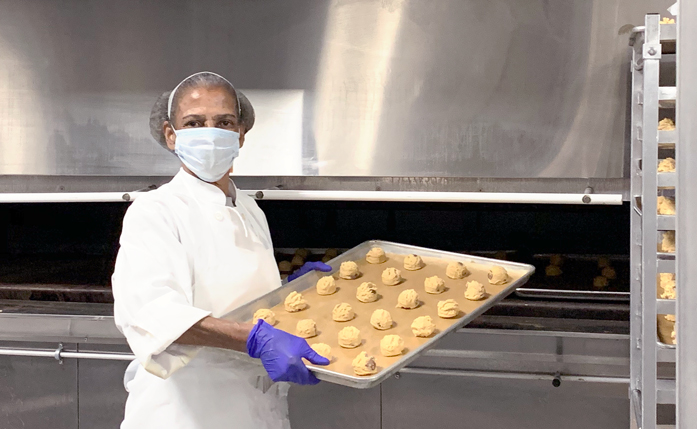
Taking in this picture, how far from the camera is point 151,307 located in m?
1.41

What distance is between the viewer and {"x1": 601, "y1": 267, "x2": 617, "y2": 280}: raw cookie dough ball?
2.36m

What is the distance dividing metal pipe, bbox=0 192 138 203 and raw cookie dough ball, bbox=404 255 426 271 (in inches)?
43.8

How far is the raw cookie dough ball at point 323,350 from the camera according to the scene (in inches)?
60.2

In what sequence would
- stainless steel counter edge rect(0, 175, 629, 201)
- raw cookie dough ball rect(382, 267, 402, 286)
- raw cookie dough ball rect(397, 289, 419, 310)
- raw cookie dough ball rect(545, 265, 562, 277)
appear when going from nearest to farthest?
raw cookie dough ball rect(397, 289, 419, 310) < raw cookie dough ball rect(382, 267, 402, 286) < stainless steel counter edge rect(0, 175, 629, 201) < raw cookie dough ball rect(545, 265, 562, 277)

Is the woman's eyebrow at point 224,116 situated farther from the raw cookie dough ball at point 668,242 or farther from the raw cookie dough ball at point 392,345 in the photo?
the raw cookie dough ball at point 668,242

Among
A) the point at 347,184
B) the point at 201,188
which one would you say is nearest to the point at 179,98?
the point at 201,188

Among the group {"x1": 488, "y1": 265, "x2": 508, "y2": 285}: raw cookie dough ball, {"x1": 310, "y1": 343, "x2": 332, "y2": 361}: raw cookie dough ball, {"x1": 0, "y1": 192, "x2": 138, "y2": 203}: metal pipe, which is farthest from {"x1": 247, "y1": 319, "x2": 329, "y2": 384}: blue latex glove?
{"x1": 0, "y1": 192, "x2": 138, "y2": 203}: metal pipe

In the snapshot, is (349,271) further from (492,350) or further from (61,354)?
(61,354)

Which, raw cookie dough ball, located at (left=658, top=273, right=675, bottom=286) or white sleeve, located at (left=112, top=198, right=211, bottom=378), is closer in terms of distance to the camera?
white sleeve, located at (left=112, top=198, right=211, bottom=378)

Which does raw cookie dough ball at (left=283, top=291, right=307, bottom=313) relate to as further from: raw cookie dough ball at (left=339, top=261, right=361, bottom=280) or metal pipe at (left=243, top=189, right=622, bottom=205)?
metal pipe at (left=243, top=189, right=622, bottom=205)

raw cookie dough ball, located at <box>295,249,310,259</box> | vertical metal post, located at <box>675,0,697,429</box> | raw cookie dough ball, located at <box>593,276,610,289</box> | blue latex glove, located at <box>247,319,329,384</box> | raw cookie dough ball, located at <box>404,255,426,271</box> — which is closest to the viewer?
vertical metal post, located at <box>675,0,697,429</box>

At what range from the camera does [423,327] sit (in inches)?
63.1

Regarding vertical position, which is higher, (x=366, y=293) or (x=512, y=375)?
(x=366, y=293)

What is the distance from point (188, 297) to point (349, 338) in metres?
0.44
